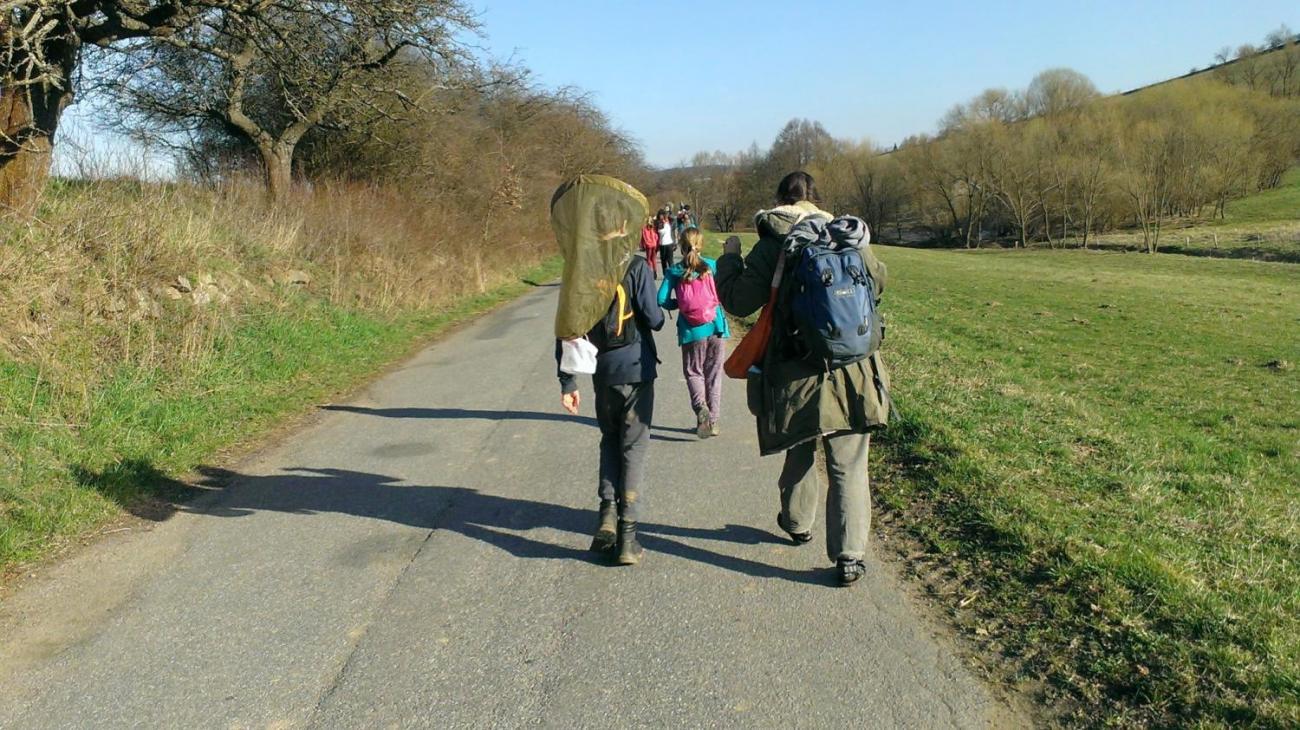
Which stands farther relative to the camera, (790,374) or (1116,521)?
(1116,521)

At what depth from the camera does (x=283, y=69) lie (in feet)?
48.5

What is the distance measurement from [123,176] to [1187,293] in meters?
28.1

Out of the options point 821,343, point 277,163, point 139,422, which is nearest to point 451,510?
point 821,343

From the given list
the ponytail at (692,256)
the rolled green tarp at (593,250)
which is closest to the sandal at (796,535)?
the rolled green tarp at (593,250)

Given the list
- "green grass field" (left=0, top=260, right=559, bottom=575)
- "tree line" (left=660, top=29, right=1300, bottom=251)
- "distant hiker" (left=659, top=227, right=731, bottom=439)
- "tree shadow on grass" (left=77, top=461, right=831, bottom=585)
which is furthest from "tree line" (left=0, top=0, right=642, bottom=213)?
"tree line" (left=660, top=29, right=1300, bottom=251)

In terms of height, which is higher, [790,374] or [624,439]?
[790,374]

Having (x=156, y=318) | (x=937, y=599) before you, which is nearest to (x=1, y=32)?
(x=156, y=318)

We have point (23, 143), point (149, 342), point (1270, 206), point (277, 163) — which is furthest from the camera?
point (1270, 206)

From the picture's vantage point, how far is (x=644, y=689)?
10.7 ft

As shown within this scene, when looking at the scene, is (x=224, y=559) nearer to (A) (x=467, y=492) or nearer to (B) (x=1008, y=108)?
(A) (x=467, y=492)

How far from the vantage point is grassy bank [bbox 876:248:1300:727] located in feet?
10.2

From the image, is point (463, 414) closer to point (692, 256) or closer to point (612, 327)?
point (692, 256)

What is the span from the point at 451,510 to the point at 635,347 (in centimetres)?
188

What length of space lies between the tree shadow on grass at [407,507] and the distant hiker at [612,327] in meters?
0.36
